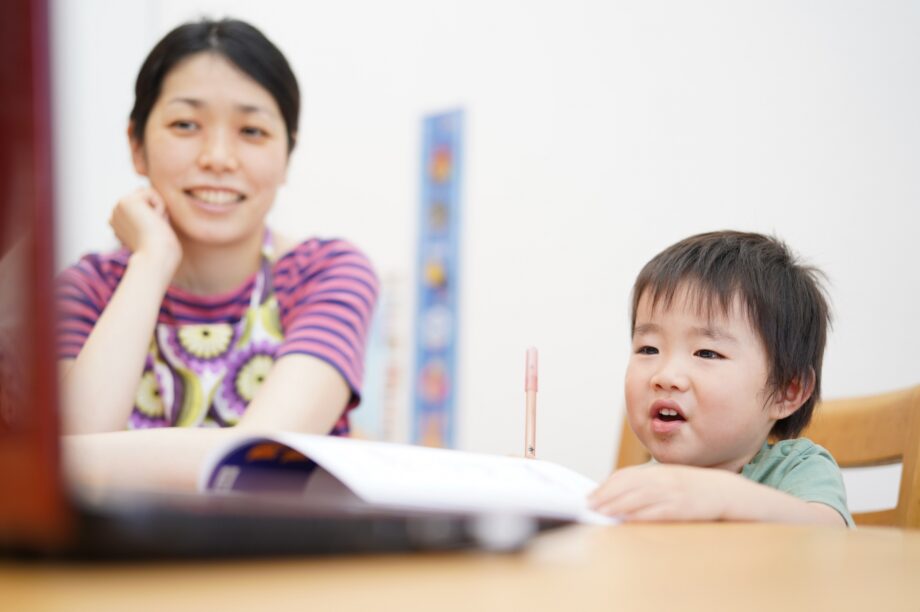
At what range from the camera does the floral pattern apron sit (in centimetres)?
117

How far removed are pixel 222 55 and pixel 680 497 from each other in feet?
3.08

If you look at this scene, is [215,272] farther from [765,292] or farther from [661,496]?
[661,496]

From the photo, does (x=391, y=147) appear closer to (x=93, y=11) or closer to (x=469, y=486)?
(x=93, y=11)

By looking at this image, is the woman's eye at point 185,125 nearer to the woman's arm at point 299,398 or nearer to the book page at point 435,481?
the woman's arm at point 299,398

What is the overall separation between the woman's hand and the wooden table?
938mm

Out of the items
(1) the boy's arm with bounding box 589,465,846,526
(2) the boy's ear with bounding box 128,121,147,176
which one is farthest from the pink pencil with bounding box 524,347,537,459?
(2) the boy's ear with bounding box 128,121,147,176

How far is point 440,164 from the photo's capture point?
8.09 feet

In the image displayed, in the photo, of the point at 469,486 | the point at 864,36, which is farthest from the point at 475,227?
the point at 469,486

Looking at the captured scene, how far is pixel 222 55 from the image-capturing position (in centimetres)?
122

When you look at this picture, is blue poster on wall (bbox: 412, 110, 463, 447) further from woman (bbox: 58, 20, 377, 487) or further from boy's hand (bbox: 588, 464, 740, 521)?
boy's hand (bbox: 588, 464, 740, 521)

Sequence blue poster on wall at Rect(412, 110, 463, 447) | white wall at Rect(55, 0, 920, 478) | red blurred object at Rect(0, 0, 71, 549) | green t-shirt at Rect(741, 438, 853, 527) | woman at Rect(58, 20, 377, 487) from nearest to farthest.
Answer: red blurred object at Rect(0, 0, 71, 549)
green t-shirt at Rect(741, 438, 853, 527)
woman at Rect(58, 20, 377, 487)
white wall at Rect(55, 0, 920, 478)
blue poster on wall at Rect(412, 110, 463, 447)

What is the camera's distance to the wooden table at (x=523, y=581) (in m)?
0.20

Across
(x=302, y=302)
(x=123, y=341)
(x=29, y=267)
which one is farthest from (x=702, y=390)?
(x=29, y=267)

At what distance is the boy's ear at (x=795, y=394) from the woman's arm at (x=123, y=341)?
0.74m
